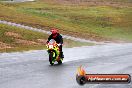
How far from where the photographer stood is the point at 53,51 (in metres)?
25.3

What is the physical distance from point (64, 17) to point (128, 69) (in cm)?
6050

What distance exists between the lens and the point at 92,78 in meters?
11.5

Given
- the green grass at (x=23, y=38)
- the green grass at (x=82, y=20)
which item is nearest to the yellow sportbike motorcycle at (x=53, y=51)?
the green grass at (x=23, y=38)

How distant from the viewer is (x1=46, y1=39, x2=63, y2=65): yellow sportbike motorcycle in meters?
25.1

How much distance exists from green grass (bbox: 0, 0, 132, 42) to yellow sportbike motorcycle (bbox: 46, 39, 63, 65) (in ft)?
119

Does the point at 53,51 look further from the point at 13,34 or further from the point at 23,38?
the point at 13,34

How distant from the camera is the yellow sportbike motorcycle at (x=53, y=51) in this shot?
2509cm

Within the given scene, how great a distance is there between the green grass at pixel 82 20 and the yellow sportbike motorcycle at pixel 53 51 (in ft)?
119

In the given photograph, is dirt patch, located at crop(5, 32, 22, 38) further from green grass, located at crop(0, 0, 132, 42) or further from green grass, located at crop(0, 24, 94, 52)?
green grass, located at crop(0, 0, 132, 42)

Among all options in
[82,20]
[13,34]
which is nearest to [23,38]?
[13,34]

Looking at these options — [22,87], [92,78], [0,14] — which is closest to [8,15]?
[0,14]

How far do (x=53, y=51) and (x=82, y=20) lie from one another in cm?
5751

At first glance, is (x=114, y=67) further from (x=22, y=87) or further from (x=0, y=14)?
(x=0, y=14)

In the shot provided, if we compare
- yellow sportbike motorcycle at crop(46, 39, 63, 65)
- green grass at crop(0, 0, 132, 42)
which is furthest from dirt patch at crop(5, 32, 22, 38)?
yellow sportbike motorcycle at crop(46, 39, 63, 65)
